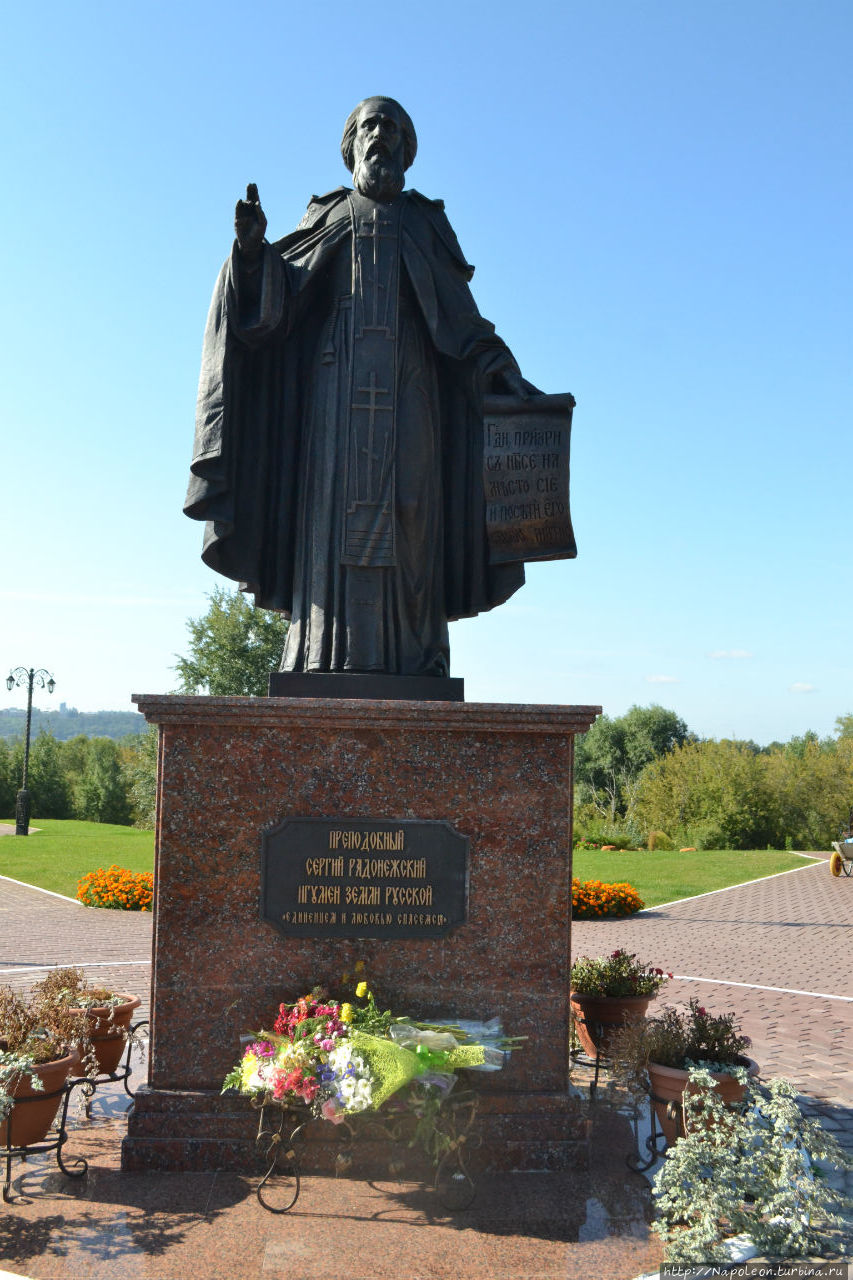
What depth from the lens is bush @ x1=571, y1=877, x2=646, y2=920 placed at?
50.9 ft

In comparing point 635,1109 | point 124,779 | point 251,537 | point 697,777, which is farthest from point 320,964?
point 124,779

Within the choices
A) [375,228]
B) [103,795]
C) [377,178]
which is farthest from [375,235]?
[103,795]

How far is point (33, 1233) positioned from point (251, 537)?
10.7 ft

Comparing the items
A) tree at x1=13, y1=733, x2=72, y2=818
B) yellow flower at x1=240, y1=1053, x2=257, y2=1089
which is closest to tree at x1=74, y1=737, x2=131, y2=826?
tree at x1=13, y1=733, x2=72, y2=818

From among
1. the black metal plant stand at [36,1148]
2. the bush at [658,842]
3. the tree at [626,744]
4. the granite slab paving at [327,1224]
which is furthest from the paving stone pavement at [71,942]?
the tree at [626,744]

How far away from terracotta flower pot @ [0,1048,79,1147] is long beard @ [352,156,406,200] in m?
4.47

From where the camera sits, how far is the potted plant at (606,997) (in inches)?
229

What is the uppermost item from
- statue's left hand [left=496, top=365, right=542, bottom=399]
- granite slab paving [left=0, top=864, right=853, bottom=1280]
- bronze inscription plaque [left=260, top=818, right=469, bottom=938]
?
statue's left hand [left=496, top=365, right=542, bottom=399]

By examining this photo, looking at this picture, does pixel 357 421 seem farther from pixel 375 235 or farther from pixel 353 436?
pixel 375 235

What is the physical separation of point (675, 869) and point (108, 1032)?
19.3m

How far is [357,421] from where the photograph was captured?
529cm

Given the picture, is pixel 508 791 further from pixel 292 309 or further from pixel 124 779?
pixel 124 779

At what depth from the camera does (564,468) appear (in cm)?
530

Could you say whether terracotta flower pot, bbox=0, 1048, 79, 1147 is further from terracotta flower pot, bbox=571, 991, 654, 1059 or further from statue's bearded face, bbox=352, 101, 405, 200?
statue's bearded face, bbox=352, 101, 405, 200
